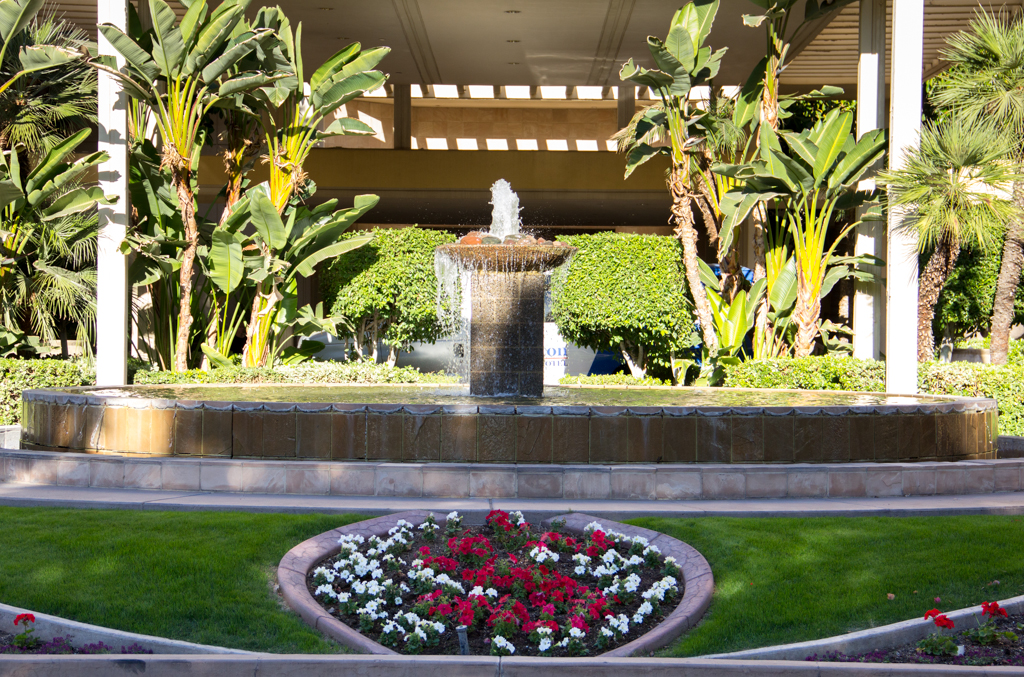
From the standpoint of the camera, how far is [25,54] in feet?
38.5

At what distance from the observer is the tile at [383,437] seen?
7.43 metres

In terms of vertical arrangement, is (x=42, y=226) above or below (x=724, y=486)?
above

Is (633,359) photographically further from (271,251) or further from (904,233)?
(271,251)

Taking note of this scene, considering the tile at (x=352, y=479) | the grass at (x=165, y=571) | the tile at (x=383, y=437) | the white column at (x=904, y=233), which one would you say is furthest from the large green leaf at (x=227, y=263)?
the white column at (x=904, y=233)

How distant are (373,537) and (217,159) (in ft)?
53.1

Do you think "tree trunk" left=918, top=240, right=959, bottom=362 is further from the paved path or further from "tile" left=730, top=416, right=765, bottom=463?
"tile" left=730, top=416, right=765, bottom=463

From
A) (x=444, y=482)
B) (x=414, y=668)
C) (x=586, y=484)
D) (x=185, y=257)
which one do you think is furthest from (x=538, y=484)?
(x=185, y=257)

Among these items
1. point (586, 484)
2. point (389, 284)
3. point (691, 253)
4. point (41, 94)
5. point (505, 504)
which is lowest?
point (505, 504)

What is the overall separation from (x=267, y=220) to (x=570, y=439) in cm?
787

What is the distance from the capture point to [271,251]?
1389 centimetres

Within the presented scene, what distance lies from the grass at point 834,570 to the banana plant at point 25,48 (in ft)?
33.4

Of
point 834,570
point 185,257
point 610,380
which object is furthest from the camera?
point 610,380

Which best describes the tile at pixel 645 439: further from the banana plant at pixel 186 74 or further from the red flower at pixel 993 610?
the banana plant at pixel 186 74

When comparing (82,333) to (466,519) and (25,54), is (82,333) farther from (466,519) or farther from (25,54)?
(466,519)
